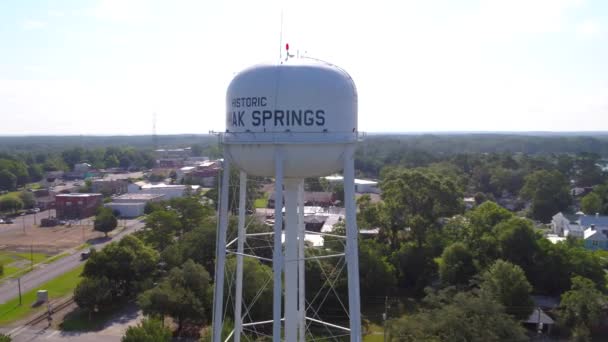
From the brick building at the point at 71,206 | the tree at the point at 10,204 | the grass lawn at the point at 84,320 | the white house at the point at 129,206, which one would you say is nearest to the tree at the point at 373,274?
the grass lawn at the point at 84,320

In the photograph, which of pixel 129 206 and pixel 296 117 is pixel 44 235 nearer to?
pixel 129 206

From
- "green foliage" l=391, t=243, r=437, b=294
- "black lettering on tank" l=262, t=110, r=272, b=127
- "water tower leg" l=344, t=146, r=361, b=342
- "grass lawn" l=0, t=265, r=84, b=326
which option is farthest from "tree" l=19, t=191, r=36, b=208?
"water tower leg" l=344, t=146, r=361, b=342

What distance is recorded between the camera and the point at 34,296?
26.9 metres

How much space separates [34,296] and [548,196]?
44116 mm

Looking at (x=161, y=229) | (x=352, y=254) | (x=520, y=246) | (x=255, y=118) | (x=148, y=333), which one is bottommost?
(x=148, y=333)

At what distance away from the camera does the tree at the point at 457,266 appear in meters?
25.3

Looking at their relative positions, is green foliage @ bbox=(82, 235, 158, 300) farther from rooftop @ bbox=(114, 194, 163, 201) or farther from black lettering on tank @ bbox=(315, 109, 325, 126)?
rooftop @ bbox=(114, 194, 163, 201)

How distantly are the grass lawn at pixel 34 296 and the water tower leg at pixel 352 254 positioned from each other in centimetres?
1994

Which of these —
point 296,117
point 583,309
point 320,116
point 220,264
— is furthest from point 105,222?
point 320,116

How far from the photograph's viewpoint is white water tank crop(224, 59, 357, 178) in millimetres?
10500

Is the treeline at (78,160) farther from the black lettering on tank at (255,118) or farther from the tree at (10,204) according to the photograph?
the black lettering on tank at (255,118)

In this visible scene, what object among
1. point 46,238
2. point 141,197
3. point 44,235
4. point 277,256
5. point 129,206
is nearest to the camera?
point 277,256

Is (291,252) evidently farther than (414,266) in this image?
No

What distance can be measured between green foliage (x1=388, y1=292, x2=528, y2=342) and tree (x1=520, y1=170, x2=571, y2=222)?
3435cm
